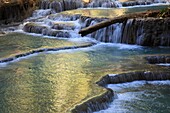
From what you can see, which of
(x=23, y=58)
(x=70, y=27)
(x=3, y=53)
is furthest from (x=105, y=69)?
(x=70, y=27)

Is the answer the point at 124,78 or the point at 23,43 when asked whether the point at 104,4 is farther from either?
the point at 124,78

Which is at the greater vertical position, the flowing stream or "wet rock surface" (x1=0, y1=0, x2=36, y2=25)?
"wet rock surface" (x1=0, y1=0, x2=36, y2=25)

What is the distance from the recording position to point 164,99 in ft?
34.4

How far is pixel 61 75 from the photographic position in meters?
12.2

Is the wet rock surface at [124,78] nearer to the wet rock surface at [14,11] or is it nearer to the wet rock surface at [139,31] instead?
the wet rock surface at [139,31]

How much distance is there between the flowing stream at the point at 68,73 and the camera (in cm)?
976

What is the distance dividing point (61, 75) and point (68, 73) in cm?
31

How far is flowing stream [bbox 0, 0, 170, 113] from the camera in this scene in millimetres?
9758

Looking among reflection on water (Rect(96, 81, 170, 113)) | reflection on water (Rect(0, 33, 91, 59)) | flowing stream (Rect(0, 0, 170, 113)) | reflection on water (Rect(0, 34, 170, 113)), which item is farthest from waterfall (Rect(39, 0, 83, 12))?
reflection on water (Rect(96, 81, 170, 113))

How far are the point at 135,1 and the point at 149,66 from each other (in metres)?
16.6

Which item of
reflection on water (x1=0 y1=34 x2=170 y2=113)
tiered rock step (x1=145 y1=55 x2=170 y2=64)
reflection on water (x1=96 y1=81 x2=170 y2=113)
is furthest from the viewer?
tiered rock step (x1=145 y1=55 x2=170 y2=64)

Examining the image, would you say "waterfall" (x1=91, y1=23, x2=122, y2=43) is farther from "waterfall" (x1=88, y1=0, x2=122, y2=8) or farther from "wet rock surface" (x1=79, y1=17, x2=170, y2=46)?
"waterfall" (x1=88, y1=0, x2=122, y2=8)

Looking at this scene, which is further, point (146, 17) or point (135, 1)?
point (135, 1)

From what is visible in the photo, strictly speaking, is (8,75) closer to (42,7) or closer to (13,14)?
(13,14)
